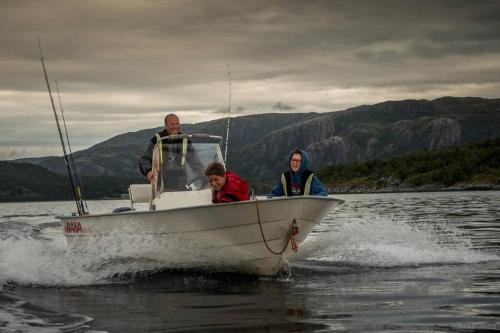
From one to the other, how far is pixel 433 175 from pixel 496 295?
15501 cm

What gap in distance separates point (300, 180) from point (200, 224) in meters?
2.37

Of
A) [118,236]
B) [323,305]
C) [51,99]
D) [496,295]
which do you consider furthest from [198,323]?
[51,99]

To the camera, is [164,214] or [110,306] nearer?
[110,306]

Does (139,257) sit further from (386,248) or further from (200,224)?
(386,248)

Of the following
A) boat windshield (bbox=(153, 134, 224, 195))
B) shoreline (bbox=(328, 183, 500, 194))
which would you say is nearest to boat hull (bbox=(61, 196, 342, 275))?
boat windshield (bbox=(153, 134, 224, 195))

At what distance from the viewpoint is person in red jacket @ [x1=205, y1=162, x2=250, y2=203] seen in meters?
11.4

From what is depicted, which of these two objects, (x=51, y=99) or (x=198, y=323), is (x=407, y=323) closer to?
(x=198, y=323)

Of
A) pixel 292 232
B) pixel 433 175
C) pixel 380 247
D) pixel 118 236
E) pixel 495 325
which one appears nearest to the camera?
pixel 495 325

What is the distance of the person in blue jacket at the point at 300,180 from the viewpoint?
12750mm

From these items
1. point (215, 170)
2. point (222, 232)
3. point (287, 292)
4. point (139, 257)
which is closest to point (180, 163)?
point (139, 257)

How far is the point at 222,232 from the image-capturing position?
37.6 feet

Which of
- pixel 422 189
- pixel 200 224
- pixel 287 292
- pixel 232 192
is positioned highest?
pixel 232 192

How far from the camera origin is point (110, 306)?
937cm

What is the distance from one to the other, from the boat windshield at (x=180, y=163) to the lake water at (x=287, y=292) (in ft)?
5.40
